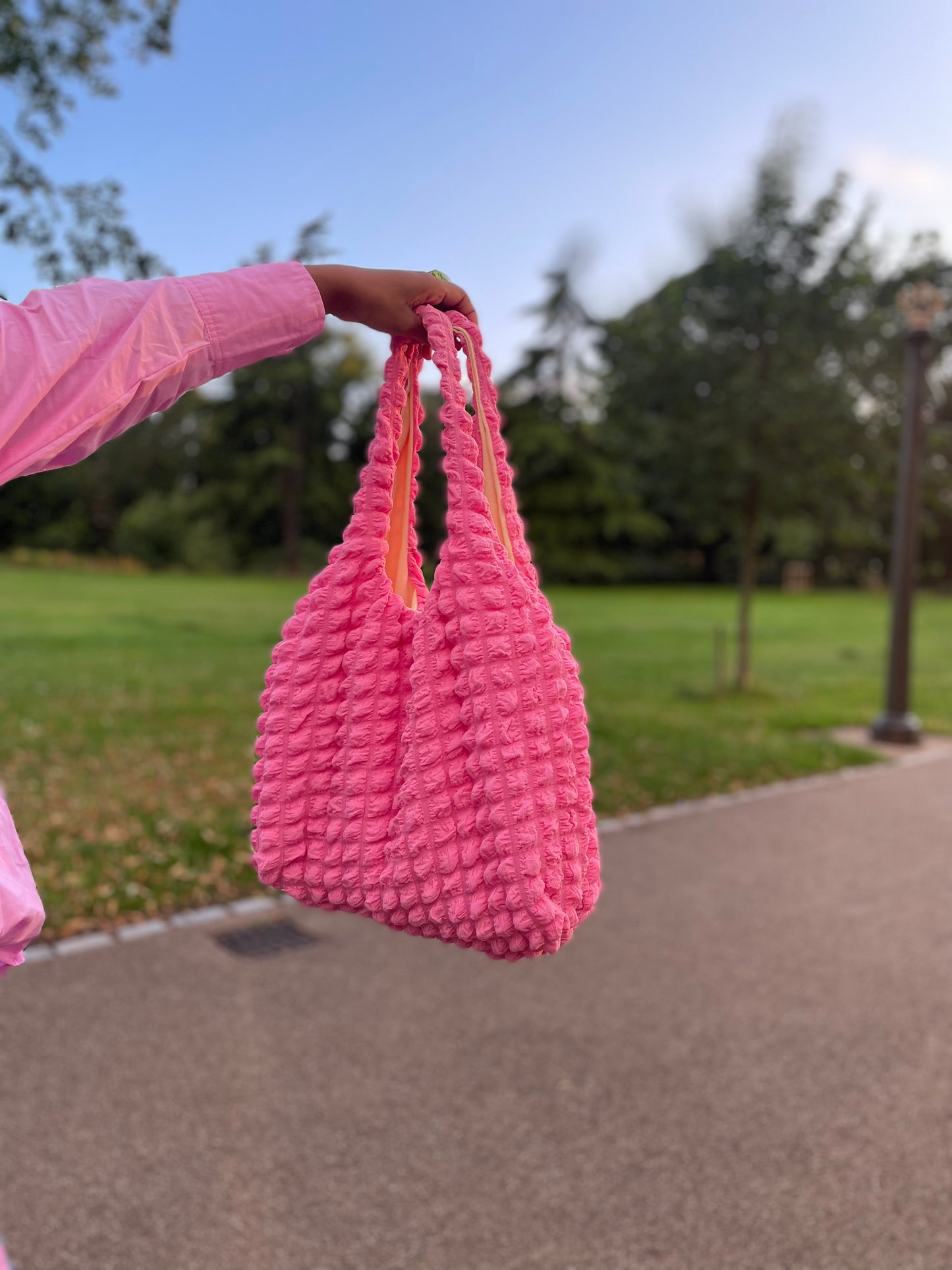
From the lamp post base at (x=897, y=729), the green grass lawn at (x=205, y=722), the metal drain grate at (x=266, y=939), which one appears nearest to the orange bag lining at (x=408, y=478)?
the metal drain grate at (x=266, y=939)

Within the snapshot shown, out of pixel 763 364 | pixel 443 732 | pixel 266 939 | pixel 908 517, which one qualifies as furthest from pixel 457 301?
pixel 763 364

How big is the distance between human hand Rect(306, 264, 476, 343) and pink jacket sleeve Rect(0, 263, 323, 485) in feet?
0.20

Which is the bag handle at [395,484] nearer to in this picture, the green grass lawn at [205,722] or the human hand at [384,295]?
the human hand at [384,295]

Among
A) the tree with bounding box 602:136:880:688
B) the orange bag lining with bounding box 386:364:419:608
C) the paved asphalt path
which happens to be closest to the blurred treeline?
the tree with bounding box 602:136:880:688

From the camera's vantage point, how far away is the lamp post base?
9.00 m

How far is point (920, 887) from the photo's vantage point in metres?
5.50

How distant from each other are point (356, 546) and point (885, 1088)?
3.00m

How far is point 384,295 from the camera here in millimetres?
1358

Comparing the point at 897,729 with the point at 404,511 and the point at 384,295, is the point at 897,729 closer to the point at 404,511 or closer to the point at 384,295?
the point at 404,511

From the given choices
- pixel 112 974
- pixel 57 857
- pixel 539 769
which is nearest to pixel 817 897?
pixel 112 974

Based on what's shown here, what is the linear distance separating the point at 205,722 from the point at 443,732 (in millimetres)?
8158

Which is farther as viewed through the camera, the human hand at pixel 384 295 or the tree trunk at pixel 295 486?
the tree trunk at pixel 295 486

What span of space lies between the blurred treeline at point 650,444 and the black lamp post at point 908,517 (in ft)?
4.82

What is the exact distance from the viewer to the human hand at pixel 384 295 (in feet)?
4.34
